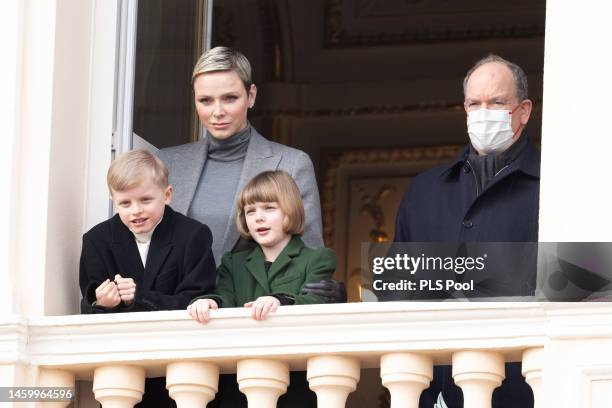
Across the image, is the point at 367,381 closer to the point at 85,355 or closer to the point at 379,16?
the point at 379,16

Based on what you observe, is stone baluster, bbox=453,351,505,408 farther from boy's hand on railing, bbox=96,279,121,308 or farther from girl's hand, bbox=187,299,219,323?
boy's hand on railing, bbox=96,279,121,308

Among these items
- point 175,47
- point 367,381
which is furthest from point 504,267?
point 367,381

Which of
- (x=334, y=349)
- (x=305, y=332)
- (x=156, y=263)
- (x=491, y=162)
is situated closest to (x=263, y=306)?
(x=305, y=332)

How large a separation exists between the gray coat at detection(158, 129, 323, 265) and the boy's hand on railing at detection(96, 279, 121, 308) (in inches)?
20.2

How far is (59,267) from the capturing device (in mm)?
6930

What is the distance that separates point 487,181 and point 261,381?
1.08 meters

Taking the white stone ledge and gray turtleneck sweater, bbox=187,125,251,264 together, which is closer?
the white stone ledge

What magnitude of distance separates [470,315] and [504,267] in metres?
0.29

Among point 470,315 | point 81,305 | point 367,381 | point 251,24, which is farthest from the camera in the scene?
point 251,24

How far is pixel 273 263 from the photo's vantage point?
6789 mm

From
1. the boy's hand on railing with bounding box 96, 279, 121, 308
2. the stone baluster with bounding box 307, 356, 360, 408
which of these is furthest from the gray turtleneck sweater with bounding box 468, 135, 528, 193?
the boy's hand on railing with bounding box 96, 279, 121, 308

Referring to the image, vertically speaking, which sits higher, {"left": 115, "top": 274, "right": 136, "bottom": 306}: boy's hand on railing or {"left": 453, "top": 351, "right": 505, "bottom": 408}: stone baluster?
{"left": 115, "top": 274, "right": 136, "bottom": 306}: boy's hand on railing

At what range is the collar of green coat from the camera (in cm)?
676

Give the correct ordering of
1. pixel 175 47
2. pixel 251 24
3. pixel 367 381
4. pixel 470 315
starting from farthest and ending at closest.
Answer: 1. pixel 251 24
2. pixel 367 381
3. pixel 175 47
4. pixel 470 315
